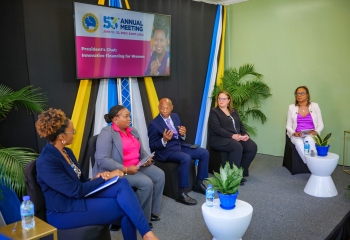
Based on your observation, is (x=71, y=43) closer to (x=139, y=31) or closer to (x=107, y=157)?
(x=139, y=31)

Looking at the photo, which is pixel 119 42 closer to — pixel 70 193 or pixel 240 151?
pixel 240 151

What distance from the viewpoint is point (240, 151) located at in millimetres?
4180

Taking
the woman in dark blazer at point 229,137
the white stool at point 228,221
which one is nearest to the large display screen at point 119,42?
the woman in dark blazer at point 229,137

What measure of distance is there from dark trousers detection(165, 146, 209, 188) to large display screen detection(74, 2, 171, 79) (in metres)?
1.13

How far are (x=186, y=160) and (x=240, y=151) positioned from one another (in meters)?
0.90

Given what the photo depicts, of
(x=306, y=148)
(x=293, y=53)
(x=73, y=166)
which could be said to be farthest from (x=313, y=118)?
(x=73, y=166)

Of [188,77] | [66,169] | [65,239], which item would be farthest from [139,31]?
[65,239]

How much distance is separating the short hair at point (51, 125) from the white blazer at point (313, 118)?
3.23 metres

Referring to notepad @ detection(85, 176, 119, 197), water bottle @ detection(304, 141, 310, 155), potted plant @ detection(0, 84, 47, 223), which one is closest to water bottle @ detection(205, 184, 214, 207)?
notepad @ detection(85, 176, 119, 197)

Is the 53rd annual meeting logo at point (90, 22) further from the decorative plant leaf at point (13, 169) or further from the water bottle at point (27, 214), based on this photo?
the water bottle at point (27, 214)

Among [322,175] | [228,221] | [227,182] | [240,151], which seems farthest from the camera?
[240,151]

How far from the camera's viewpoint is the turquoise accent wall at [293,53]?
466 cm

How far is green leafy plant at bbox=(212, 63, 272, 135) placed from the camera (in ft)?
17.0

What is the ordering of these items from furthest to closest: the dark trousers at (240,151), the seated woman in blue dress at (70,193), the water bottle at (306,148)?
1. the dark trousers at (240,151)
2. the water bottle at (306,148)
3. the seated woman in blue dress at (70,193)
